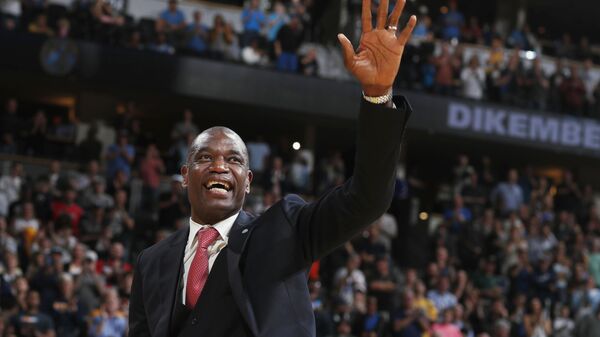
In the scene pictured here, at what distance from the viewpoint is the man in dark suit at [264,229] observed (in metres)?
2.85

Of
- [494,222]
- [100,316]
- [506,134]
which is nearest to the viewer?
[100,316]

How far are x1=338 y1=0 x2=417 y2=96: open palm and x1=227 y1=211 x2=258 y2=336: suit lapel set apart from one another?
0.65 m

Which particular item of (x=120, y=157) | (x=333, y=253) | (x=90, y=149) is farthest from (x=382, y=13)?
(x=90, y=149)

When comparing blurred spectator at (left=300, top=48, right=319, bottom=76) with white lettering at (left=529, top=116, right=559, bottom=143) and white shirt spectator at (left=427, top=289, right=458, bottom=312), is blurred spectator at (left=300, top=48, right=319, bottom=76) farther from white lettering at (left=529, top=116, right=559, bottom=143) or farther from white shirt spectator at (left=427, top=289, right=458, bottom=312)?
white shirt spectator at (left=427, top=289, right=458, bottom=312)

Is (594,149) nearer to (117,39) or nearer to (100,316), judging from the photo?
(117,39)

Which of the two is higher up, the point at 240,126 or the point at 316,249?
the point at 316,249

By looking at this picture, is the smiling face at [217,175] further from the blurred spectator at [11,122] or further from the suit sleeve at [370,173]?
the blurred spectator at [11,122]

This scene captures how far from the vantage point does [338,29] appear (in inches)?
789

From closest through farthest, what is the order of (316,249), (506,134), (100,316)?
1. (316,249)
2. (100,316)
3. (506,134)

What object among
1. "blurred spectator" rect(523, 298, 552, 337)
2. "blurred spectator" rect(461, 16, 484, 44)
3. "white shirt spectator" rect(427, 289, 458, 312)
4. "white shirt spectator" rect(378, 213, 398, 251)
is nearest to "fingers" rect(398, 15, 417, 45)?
"white shirt spectator" rect(427, 289, 458, 312)

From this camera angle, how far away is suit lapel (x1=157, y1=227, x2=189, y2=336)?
331 cm

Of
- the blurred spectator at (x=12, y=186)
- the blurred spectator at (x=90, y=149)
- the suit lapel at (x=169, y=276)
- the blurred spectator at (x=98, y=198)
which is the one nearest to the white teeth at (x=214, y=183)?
the suit lapel at (x=169, y=276)

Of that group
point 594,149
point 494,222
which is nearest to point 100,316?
point 494,222

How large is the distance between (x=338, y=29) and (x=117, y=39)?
4.77 metres
